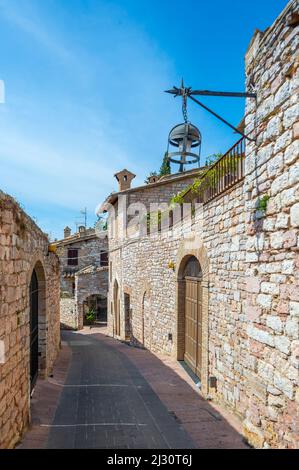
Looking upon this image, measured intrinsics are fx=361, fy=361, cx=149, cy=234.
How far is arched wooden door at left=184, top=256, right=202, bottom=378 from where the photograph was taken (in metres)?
8.48

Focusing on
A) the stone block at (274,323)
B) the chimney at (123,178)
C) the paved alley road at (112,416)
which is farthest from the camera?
the chimney at (123,178)

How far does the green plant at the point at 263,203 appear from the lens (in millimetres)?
3871

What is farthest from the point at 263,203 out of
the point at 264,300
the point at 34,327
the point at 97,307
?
the point at 97,307

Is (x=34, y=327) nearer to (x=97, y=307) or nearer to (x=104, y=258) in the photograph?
(x=97, y=307)

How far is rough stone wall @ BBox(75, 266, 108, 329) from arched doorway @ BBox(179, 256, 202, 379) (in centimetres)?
1523

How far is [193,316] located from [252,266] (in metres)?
5.14

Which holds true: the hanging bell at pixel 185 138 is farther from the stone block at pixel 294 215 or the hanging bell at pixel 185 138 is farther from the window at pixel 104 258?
the window at pixel 104 258

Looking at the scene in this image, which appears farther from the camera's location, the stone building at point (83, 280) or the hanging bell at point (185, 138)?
the stone building at point (83, 280)

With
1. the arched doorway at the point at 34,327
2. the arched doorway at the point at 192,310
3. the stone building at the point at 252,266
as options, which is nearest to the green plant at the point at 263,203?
the stone building at the point at 252,266

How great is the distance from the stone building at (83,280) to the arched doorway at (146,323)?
10.5 m

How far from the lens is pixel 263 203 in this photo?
391 cm
